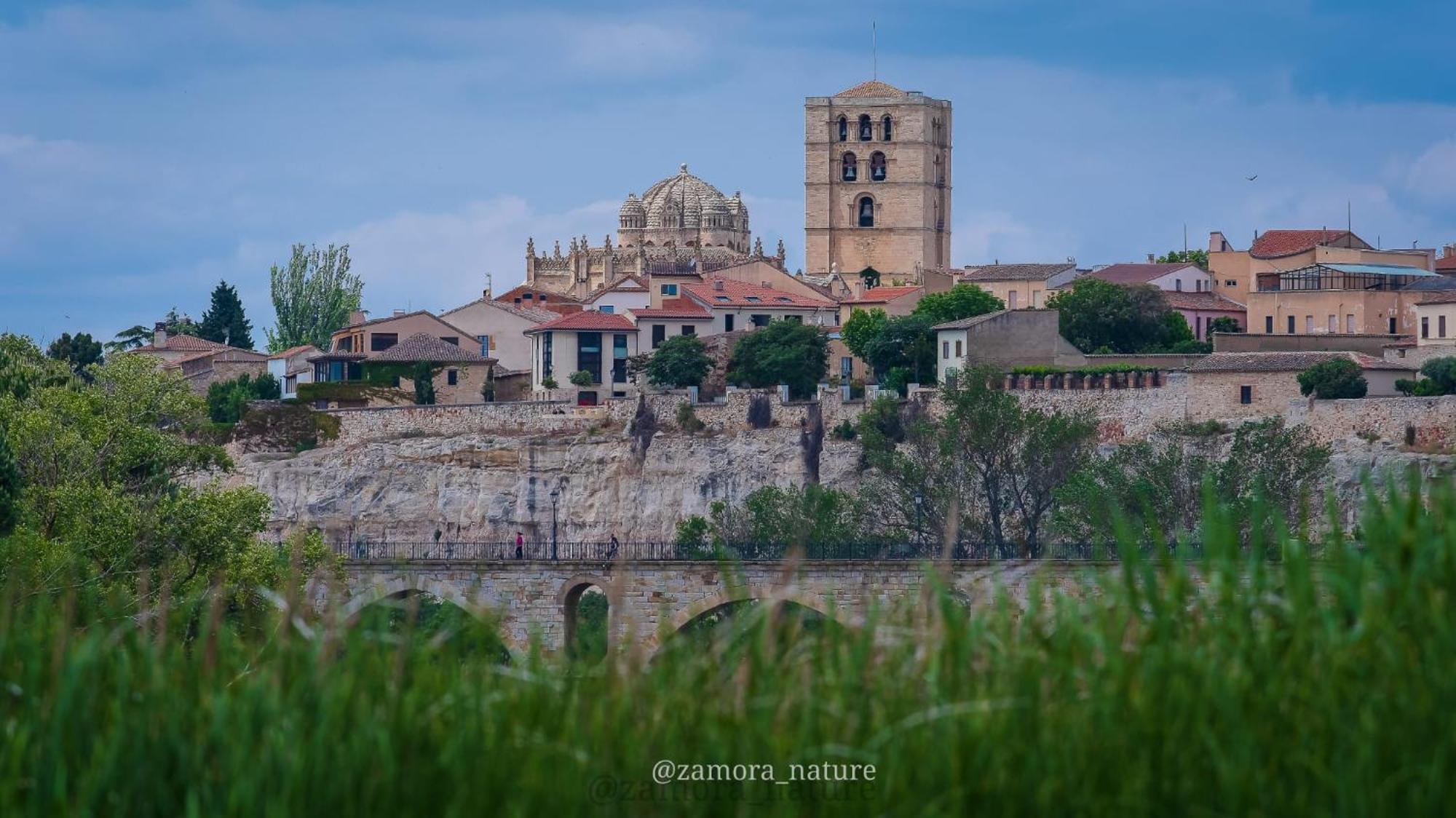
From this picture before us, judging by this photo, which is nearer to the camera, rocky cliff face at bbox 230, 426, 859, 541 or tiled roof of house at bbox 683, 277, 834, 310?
rocky cliff face at bbox 230, 426, 859, 541

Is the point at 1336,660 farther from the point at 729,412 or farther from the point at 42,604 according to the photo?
the point at 729,412

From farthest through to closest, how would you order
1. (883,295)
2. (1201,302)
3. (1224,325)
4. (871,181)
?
(871,181), (883,295), (1201,302), (1224,325)

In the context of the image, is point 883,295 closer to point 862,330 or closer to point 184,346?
point 862,330

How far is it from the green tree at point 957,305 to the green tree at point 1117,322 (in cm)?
309

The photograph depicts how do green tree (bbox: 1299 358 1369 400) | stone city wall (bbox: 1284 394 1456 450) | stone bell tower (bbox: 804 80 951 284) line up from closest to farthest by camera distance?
stone city wall (bbox: 1284 394 1456 450) < green tree (bbox: 1299 358 1369 400) < stone bell tower (bbox: 804 80 951 284)

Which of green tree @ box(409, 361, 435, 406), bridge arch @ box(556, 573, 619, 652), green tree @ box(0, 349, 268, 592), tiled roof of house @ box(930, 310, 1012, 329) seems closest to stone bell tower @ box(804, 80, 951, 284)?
green tree @ box(409, 361, 435, 406)

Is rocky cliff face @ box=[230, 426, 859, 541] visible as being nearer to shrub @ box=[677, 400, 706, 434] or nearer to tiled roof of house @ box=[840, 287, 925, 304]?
shrub @ box=[677, 400, 706, 434]

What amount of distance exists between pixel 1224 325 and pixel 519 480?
20452 millimetres

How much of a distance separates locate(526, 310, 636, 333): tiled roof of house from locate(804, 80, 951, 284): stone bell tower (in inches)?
1075

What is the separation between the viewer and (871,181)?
104125 millimetres

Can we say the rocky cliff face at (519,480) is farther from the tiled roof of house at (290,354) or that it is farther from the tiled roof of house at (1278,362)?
the tiled roof of house at (290,354)

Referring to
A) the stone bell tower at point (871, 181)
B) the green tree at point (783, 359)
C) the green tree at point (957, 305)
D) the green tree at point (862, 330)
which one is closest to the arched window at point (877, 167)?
the stone bell tower at point (871, 181)

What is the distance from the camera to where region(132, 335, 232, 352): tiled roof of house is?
90.1 meters

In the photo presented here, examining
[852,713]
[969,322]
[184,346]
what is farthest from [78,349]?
[852,713]
